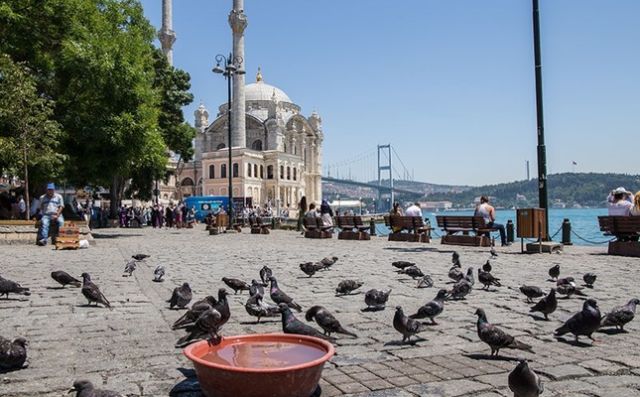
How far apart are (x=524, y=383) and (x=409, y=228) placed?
42.0ft

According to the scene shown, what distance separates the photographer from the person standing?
13.4 meters

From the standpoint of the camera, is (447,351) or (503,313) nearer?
(447,351)

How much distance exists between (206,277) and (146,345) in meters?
4.04

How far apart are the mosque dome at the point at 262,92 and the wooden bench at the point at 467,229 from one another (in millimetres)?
70105

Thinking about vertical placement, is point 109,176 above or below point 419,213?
above

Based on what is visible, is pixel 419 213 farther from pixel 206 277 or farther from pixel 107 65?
pixel 107 65

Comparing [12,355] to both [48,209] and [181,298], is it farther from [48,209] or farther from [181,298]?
[48,209]

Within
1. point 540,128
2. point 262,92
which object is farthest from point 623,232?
point 262,92

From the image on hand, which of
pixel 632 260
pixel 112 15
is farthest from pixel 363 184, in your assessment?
pixel 632 260

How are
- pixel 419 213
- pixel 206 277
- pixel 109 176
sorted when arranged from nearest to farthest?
1. pixel 206 277
2. pixel 419 213
3. pixel 109 176

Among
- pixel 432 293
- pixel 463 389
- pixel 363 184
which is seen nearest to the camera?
pixel 463 389

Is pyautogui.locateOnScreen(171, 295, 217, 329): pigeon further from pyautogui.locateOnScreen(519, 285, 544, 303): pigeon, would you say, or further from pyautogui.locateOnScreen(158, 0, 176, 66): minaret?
pyautogui.locateOnScreen(158, 0, 176, 66): minaret

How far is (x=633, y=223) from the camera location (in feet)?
35.4

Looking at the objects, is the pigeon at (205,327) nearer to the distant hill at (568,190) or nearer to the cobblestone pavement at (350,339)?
the cobblestone pavement at (350,339)
